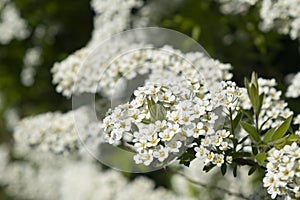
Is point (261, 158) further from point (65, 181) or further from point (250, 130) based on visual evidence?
point (65, 181)

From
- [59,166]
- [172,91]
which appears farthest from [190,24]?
[59,166]

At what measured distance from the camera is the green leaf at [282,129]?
219 centimetres

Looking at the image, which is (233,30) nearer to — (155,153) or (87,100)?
(87,100)

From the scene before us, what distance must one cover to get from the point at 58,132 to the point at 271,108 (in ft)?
4.04

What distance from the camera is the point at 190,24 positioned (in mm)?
3734

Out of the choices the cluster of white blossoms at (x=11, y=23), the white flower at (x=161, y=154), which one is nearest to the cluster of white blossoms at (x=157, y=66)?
the white flower at (x=161, y=154)

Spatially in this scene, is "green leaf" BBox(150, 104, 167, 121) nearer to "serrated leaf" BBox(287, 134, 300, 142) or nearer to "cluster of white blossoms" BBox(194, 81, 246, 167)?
"cluster of white blossoms" BBox(194, 81, 246, 167)

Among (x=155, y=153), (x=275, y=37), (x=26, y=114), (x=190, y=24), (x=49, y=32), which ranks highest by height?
(x=49, y=32)

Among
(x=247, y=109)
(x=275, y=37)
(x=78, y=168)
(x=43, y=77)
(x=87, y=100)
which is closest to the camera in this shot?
(x=247, y=109)

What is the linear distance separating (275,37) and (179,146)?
172cm

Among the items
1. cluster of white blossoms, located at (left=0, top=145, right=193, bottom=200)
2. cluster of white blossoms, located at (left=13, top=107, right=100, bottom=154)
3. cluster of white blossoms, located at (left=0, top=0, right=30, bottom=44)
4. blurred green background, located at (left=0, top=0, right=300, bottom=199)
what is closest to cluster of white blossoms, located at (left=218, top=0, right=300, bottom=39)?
blurred green background, located at (left=0, top=0, right=300, bottom=199)

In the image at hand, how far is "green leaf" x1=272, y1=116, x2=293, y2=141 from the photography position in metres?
2.19

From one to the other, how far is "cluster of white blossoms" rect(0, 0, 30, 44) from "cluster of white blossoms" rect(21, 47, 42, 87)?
0.37 metres

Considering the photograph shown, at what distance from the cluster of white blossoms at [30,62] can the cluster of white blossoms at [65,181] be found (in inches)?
26.3
